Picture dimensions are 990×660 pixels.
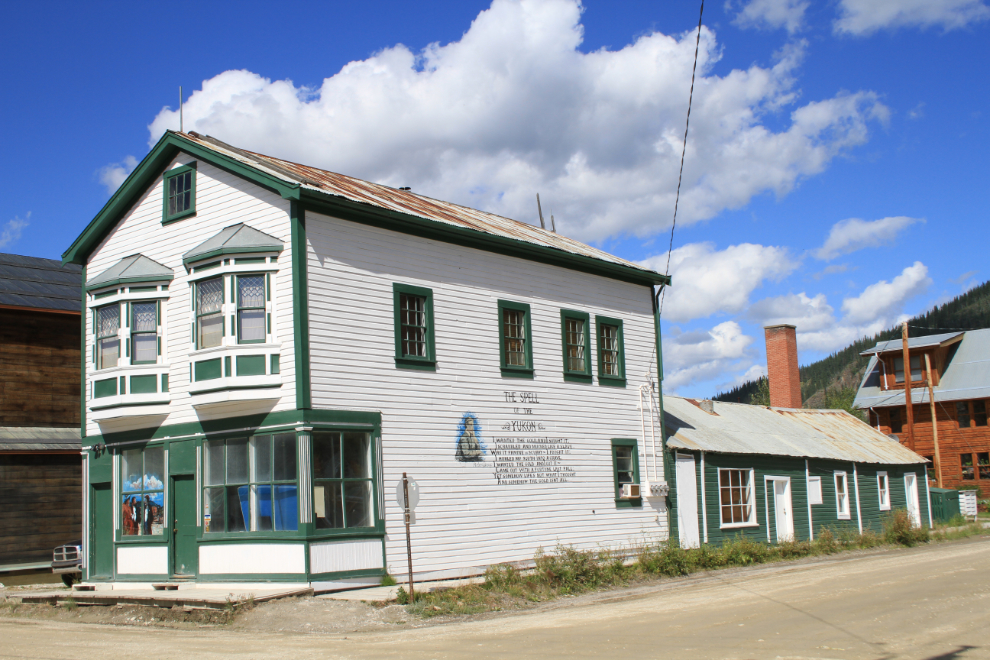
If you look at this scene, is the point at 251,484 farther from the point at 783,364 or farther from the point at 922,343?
the point at 922,343

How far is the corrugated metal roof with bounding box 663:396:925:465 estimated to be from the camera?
26547 mm

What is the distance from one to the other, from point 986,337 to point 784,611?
4349 centimetres

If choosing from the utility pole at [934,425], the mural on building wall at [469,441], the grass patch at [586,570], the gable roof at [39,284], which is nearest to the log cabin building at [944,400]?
the utility pole at [934,425]

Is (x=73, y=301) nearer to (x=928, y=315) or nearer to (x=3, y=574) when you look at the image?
(x=3, y=574)

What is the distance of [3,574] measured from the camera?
23203 mm

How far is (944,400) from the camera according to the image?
156 feet

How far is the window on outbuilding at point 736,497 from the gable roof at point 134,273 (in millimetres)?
15848

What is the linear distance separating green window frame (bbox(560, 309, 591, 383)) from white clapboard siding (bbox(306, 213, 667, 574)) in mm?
226

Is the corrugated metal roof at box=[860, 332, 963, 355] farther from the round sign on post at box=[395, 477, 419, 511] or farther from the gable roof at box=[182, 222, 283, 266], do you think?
the gable roof at box=[182, 222, 283, 266]

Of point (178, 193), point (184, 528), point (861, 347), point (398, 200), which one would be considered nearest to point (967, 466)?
point (398, 200)

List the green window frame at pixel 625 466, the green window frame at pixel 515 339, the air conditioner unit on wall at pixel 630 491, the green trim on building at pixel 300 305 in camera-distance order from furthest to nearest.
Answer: the air conditioner unit on wall at pixel 630 491 < the green window frame at pixel 625 466 < the green window frame at pixel 515 339 < the green trim on building at pixel 300 305

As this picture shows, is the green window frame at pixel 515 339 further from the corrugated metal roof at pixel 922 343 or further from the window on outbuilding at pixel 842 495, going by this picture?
the corrugated metal roof at pixel 922 343

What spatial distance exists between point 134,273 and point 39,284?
10486 mm

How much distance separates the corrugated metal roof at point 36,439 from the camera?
24031 mm
